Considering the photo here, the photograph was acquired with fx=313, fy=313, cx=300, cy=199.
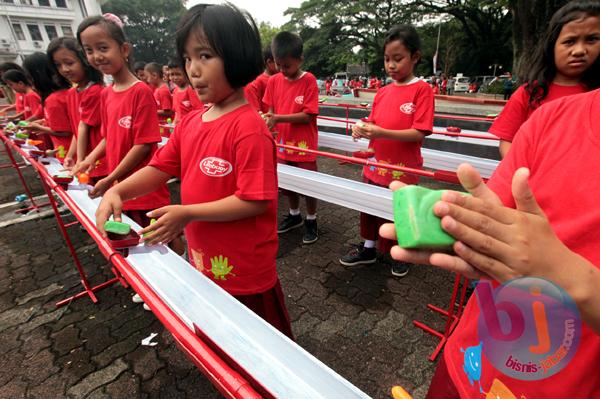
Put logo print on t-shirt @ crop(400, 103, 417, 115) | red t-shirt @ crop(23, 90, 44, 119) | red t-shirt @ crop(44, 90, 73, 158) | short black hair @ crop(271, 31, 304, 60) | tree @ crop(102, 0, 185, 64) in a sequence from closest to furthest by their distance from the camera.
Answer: logo print on t-shirt @ crop(400, 103, 417, 115), short black hair @ crop(271, 31, 304, 60), red t-shirt @ crop(44, 90, 73, 158), red t-shirt @ crop(23, 90, 44, 119), tree @ crop(102, 0, 185, 64)

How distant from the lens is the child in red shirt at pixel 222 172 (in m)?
1.32

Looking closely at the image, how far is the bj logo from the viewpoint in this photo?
0.53 meters

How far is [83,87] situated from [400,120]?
9.86ft

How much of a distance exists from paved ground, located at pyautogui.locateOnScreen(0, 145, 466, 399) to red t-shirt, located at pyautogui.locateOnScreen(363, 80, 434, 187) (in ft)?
3.45

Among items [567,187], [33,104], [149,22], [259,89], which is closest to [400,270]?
[567,187]

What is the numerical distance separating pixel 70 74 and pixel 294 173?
229cm

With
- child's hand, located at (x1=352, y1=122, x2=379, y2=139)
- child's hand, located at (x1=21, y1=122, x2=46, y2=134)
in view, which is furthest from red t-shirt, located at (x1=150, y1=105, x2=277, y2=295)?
child's hand, located at (x1=21, y1=122, x2=46, y2=134)

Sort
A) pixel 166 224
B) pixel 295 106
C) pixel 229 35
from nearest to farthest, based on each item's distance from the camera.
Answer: pixel 166 224
pixel 229 35
pixel 295 106

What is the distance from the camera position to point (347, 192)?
2703 mm

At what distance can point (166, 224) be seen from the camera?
120cm

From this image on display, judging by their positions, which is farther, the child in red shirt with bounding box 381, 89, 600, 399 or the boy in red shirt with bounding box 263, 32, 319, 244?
the boy in red shirt with bounding box 263, 32, 319, 244

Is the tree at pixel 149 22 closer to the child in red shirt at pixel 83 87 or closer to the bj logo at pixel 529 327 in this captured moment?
the child in red shirt at pixel 83 87

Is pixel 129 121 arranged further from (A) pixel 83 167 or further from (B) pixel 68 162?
(B) pixel 68 162

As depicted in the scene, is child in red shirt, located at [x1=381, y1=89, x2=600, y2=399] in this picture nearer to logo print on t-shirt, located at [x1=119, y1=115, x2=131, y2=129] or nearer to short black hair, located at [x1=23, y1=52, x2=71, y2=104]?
logo print on t-shirt, located at [x1=119, y1=115, x2=131, y2=129]
